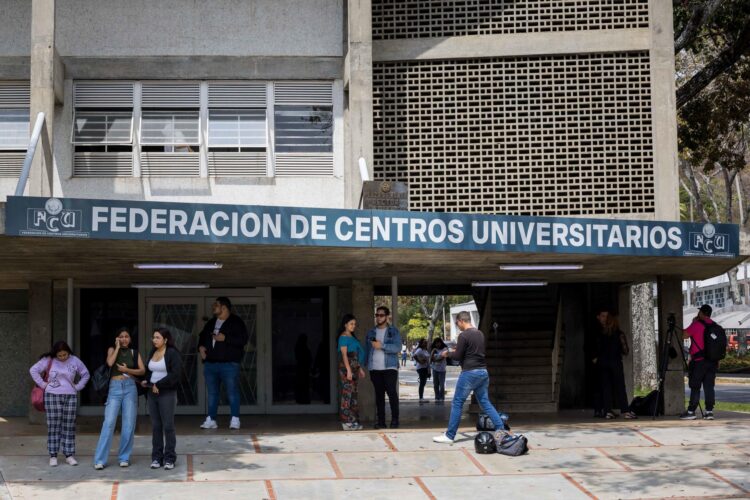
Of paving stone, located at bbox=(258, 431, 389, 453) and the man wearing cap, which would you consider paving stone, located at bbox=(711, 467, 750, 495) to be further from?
the man wearing cap

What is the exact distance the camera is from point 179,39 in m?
18.1

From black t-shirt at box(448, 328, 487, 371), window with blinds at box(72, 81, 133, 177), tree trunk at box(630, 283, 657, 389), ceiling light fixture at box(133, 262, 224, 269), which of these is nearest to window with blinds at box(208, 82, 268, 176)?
window with blinds at box(72, 81, 133, 177)

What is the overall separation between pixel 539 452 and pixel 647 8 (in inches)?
339

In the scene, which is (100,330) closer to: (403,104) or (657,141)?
(403,104)

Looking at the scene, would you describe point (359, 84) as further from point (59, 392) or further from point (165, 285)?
point (59, 392)

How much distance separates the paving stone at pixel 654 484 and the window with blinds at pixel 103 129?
32.6 ft

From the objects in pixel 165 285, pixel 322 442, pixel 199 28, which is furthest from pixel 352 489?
pixel 199 28

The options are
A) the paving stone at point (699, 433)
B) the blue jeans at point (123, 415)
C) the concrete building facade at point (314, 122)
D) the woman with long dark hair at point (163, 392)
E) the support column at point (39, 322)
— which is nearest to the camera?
the woman with long dark hair at point (163, 392)

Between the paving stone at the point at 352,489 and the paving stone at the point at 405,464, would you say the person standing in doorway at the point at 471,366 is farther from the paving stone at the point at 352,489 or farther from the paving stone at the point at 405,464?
the paving stone at the point at 352,489

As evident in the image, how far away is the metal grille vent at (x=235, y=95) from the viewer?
18172 millimetres

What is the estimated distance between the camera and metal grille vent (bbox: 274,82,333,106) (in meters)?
18.2

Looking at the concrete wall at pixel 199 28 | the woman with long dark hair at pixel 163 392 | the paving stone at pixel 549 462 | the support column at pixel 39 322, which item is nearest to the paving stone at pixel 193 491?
the woman with long dark hair at pixel 163 392

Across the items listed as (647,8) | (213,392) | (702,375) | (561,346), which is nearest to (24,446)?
(213,392)

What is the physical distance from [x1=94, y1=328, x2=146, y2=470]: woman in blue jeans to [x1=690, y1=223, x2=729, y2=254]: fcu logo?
758cm
